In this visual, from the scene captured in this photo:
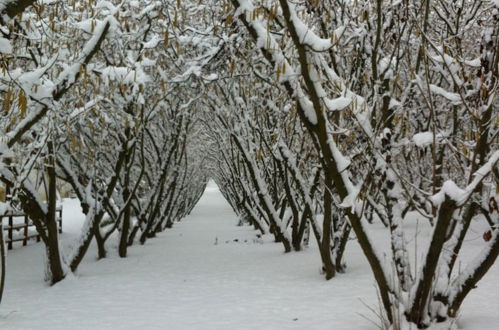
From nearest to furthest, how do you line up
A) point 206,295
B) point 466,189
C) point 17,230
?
point 466,189, point 206,295, point 17,230

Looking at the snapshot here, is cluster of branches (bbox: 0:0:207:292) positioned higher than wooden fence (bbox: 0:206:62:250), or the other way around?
cluster of branches (bbox: 0:0:207:292)

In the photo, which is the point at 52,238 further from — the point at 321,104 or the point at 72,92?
the point at 321,104

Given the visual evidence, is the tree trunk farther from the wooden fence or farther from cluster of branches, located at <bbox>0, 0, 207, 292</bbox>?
the wooden fence

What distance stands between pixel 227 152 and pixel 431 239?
1480cm

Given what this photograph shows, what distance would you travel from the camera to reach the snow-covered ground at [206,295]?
19.9 ft

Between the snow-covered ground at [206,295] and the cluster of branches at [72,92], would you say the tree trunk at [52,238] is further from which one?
the snow-covered ground at [206,295]

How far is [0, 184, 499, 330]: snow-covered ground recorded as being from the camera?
607cm

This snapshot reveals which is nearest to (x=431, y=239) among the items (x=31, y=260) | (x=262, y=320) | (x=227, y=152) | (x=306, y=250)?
(x=262, y=320)

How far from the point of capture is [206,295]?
7.75m

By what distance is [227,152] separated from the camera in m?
19.4

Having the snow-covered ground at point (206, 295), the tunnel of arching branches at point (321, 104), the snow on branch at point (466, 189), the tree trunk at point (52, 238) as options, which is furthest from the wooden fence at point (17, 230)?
the snow on branch at point (466, 189)

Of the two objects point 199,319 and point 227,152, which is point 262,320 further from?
point 227,152

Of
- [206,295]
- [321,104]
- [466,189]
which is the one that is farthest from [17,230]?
[466,189]

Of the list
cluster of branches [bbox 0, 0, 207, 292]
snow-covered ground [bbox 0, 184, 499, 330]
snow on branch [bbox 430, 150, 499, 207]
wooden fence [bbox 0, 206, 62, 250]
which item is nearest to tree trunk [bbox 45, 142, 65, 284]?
cluster of branches [bbox 0, 0, 207, 292]
